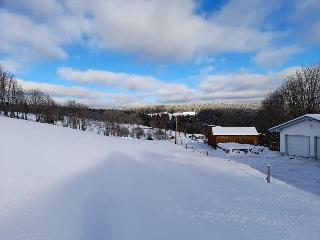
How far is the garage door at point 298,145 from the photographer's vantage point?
111 ft

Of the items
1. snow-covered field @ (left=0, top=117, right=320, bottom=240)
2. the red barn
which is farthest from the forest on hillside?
snow-covered field @ (left=0, top=117, right=320, bottom=240)

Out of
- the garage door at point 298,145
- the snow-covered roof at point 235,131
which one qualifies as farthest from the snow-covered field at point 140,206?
the snow-covered roof at point 235,131

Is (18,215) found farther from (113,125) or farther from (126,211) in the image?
(113,125)

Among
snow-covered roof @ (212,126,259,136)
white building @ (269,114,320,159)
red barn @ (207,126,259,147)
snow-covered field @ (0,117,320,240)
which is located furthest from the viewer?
snow-covered roof @ (212,126,259,136)

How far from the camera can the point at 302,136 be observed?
34750 mm

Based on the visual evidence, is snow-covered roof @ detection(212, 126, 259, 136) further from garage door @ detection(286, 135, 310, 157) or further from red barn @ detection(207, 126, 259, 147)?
garage door @ detection(286, 135, 310, 157)

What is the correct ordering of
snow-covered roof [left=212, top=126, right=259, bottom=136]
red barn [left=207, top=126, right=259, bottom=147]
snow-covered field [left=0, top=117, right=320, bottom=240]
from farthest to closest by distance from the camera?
1. snow-covered roof [left=212, top=126, right=259, bottom=136]
2. red barn [left=207, top=126, right=259, bottom=147]
3. snow-covered field [left=0, top=117, right=320, bottom=240]

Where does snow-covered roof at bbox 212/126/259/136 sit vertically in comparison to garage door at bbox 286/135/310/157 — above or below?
above

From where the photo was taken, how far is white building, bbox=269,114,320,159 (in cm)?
3256

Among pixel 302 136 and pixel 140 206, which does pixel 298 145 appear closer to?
pixel 302 136

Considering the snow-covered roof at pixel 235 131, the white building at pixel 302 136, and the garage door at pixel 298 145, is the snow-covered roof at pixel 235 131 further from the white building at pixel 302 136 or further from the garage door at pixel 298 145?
the garage door at pixel 298 145

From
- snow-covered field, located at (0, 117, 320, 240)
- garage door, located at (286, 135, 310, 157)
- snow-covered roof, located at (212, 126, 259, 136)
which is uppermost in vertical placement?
Result: snow-covered roof, located at (212, 126, 259, 136)

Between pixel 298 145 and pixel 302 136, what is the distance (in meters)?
1.13

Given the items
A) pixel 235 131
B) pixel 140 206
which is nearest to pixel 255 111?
pixel 235 131
